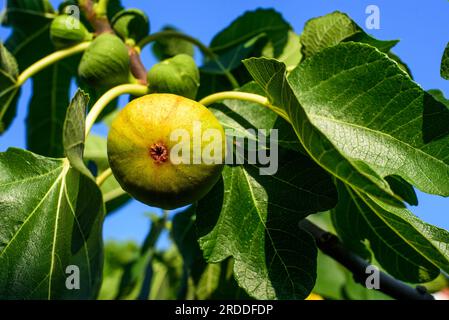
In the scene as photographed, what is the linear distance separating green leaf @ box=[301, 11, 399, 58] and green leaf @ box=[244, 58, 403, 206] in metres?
0.42

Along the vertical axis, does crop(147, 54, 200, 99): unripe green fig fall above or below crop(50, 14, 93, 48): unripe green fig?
below

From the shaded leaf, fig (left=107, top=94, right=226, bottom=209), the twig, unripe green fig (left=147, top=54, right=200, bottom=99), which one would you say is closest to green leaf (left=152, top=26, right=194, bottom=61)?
the twig

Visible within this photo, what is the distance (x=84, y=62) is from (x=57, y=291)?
64cm

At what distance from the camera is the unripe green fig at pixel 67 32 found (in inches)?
74.2

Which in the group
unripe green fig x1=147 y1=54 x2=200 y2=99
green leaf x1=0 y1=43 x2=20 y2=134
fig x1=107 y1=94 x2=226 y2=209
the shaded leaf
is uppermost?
green leaf x1=0 y1=43 x2=20 y2=134

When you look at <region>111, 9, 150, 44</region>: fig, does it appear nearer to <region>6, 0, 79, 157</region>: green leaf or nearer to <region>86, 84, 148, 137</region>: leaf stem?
<region>86, 84, 148, 137</region>: leaf stem

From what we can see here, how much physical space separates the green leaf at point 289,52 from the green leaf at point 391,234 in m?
0.63

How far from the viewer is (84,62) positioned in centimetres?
173

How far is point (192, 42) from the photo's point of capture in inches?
84.5

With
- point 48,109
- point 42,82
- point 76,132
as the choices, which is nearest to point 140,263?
point 48,109

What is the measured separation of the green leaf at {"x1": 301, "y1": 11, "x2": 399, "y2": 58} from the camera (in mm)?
1730

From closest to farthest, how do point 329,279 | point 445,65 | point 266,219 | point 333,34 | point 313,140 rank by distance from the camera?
point 313,140 < point 445,65 < point 266,219 < point 333,34 < point 329,279

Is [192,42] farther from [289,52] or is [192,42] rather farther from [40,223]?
[40,223]

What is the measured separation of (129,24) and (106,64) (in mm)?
299
